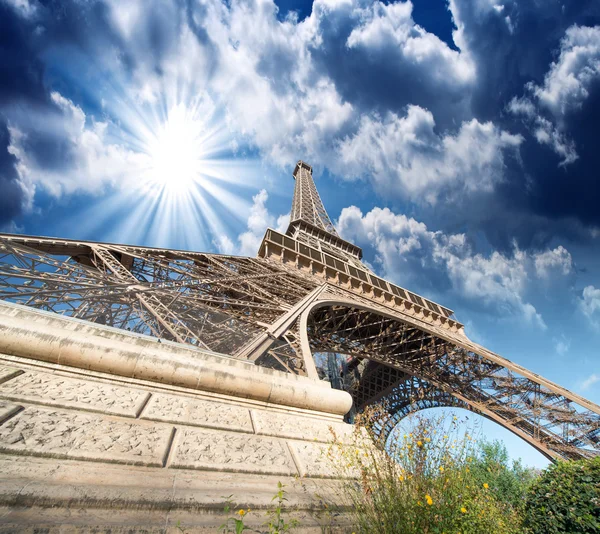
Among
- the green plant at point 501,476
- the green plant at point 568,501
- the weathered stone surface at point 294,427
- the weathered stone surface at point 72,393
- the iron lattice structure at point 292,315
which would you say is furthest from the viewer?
the green plant at point 501,476

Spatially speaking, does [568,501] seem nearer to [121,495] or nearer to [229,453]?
[229,453]

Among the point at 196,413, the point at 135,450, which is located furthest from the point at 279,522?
the point at 196,413

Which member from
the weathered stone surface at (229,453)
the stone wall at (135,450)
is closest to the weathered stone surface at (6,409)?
the stone wall at (135,450)

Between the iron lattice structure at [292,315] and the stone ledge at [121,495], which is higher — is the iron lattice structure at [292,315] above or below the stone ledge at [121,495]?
above

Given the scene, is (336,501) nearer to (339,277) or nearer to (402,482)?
(402,482)

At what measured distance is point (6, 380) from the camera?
6.80 feet

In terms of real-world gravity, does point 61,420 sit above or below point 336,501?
above

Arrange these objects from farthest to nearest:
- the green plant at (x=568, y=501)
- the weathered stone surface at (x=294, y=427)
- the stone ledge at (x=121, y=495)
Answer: the green plant at (x=568, y=501) → the weathered stone surface at (x=294, y=427) → the stone ledge at (x=121, y=495)

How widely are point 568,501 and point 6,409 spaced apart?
23.7 feet

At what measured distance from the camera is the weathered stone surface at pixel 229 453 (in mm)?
2029

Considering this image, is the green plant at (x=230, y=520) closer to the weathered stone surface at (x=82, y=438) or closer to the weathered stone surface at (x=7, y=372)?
the weathered stone surface at (x=82, y=438)

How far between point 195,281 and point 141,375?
574cm

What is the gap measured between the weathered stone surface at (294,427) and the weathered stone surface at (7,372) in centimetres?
199

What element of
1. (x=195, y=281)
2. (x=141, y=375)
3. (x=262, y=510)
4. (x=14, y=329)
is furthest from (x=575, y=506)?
(x=195, y=281)
